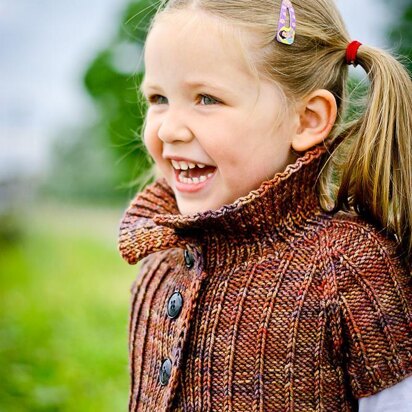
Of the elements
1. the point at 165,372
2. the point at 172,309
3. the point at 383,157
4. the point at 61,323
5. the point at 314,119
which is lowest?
the point at 165,372

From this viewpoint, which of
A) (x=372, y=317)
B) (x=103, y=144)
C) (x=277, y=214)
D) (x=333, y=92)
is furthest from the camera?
(x=103, y=144)

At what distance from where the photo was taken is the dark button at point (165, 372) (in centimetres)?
158

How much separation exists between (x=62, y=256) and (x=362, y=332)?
562 cm

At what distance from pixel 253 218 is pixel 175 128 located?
270mm

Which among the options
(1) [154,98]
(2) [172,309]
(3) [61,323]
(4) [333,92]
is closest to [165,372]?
(2) [172,309]

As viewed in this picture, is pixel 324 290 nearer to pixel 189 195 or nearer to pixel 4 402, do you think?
pixel 189 195

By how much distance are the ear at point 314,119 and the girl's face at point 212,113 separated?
0.03m

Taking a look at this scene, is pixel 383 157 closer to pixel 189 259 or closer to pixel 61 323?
pixel 189 259

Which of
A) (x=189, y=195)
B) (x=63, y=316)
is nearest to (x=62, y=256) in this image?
(x=63, y=316)

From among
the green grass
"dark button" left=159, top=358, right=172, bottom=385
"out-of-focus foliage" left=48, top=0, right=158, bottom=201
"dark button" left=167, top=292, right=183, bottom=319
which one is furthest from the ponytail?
"out-of-focus foliage" left=48, top=0, right=158, bottom=201

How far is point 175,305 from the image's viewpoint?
1.62m

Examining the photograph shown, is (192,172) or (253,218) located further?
(192,172)

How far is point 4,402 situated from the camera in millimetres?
3074

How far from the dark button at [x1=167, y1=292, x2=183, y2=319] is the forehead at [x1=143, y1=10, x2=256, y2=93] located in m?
0.50
